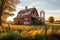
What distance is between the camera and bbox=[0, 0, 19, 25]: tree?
30.5 metres

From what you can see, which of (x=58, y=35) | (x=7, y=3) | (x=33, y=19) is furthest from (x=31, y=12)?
(x=58, y=35)

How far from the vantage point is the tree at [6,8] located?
30453 mm

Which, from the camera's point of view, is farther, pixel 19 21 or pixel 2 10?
pixel 19 21

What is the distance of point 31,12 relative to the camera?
49750 mm

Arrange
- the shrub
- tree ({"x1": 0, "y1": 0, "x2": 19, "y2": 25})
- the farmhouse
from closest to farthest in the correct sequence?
1. the shrub
2. tree ({"x1": 0, "y1": 0, "x2": 19, "y2": 25})
3. the farmhouse

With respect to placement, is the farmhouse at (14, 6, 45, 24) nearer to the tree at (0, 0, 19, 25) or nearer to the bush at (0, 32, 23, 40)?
the tree at (0, 0, 19, 25)

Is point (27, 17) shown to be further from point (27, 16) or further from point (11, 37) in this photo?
point (11, 37)

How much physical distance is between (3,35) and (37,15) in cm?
3845

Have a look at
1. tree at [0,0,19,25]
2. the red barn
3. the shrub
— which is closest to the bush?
the shrub

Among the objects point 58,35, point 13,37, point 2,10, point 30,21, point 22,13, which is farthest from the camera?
point 22,13

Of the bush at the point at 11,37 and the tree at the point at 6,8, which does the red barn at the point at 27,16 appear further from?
the bush at the point at 11,37

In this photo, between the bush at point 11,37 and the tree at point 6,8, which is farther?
the tree at point 6,8

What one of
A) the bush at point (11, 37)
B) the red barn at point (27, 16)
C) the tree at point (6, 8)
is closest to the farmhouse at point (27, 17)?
the red barn at point (27, 16)

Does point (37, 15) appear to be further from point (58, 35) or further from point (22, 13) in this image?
point (58, 35)
